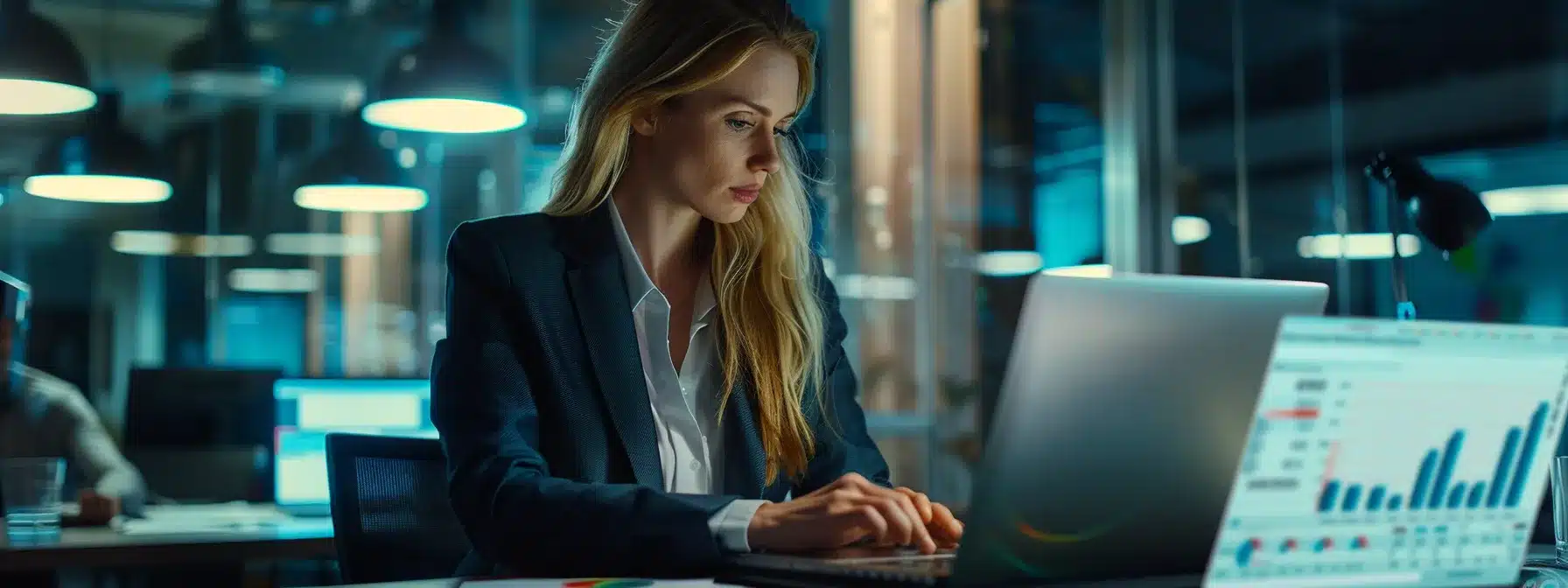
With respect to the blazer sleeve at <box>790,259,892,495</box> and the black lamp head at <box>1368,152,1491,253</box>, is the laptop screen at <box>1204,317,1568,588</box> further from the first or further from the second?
the black lamp head at <box>1368,152,1491,253</box>

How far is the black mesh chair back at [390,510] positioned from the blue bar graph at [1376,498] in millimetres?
1219

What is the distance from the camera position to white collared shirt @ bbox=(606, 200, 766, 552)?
1653 mm

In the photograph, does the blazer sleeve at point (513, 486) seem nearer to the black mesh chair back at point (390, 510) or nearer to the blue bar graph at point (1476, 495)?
the black mesh chair back at point (390, 510)

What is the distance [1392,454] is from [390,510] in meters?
1.30

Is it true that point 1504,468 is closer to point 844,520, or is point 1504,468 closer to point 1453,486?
point 1453,486

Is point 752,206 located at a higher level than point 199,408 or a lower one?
higher

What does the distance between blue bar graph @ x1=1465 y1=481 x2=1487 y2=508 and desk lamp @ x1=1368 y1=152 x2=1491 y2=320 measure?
0.90 metres

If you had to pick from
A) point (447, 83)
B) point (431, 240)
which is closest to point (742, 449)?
point (447, 83)

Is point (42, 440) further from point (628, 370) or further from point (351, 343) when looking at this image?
point (628, 370)

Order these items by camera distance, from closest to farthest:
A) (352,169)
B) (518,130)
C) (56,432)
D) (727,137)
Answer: (727,137) < (56,432) < (352,169) < (518,130)

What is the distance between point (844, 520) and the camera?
1.20 metres

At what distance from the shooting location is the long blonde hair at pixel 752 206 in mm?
1652

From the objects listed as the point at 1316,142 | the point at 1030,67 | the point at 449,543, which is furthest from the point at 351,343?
the point at 449,543

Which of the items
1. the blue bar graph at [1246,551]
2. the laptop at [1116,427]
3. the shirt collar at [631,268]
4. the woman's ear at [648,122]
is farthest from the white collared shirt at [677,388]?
the blue bar graph at [1246,551]
